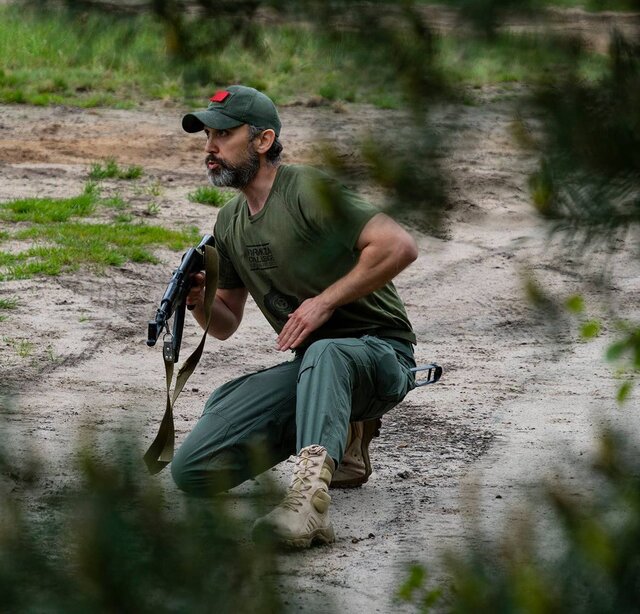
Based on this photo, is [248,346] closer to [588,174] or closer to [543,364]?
[543,364]

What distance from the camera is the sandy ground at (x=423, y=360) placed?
5.95ft

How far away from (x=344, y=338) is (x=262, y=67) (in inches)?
119

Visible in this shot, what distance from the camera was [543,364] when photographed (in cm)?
758

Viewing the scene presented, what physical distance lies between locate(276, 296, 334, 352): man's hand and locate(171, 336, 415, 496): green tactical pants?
0.06 metres

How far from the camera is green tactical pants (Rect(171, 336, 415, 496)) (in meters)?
4.45

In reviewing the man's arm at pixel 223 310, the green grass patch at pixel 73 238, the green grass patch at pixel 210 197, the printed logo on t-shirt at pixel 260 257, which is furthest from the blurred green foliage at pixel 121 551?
the green grass patch at pixel 210 197

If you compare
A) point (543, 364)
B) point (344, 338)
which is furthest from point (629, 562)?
point (543, 364)

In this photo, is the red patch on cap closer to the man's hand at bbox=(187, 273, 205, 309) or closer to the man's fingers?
the man's hand at bbox=(187, 273, 205, 309)

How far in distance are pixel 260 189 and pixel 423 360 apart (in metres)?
2.80

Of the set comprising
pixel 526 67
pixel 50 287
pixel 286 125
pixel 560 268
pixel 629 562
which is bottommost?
pixel 286 125

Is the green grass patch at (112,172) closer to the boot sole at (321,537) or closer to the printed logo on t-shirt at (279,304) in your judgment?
the printed logo on t-shirt at (279,304)

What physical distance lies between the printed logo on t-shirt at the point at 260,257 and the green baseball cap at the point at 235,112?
467 millimetres

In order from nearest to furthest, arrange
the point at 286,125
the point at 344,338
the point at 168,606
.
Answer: the point at 168,606 → the point at 344,338 → the point at 286,125

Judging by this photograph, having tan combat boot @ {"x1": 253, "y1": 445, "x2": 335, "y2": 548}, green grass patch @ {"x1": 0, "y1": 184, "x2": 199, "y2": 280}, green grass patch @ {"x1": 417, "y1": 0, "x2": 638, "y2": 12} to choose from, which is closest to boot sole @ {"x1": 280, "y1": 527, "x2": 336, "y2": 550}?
tan combat boot @ {"x1": 253, "y1": 445, "x2": 335, "y2": 548}
